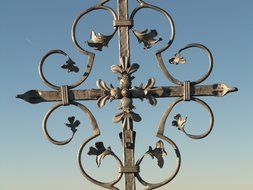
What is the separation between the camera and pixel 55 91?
540cm

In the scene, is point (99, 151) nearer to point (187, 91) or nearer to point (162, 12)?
point (187, 91)

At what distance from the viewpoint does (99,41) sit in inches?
215

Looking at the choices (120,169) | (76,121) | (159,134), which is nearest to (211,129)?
(159,134)

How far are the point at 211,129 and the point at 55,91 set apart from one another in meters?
1.48

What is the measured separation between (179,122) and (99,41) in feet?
3.49

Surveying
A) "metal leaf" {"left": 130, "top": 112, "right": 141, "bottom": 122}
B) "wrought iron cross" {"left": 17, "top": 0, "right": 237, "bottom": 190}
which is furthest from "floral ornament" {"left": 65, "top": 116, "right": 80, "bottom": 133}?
"metal leaf" {"left": 130, "top": 112, "right": 141, "bottom": 122}

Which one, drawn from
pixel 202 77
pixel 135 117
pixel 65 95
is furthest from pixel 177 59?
pixel 65 95

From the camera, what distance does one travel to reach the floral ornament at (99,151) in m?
5.25

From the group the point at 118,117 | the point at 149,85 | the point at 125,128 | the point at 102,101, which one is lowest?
the point at 125,128

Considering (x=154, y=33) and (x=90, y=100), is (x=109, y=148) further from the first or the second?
(x=154, y=33)

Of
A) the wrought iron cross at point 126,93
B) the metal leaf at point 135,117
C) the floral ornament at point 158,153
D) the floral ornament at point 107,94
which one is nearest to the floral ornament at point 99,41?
the wrought iron cross at point 126,93

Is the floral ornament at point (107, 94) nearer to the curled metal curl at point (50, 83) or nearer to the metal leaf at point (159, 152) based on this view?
the curled metal curl at point (50, 83)

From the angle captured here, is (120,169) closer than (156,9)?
Yes

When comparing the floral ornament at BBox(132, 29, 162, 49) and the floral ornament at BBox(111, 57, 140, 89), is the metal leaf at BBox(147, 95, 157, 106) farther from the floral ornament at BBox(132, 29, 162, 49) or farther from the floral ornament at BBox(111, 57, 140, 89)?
the floral ornament at BBox(132, 29, 162, 49)
